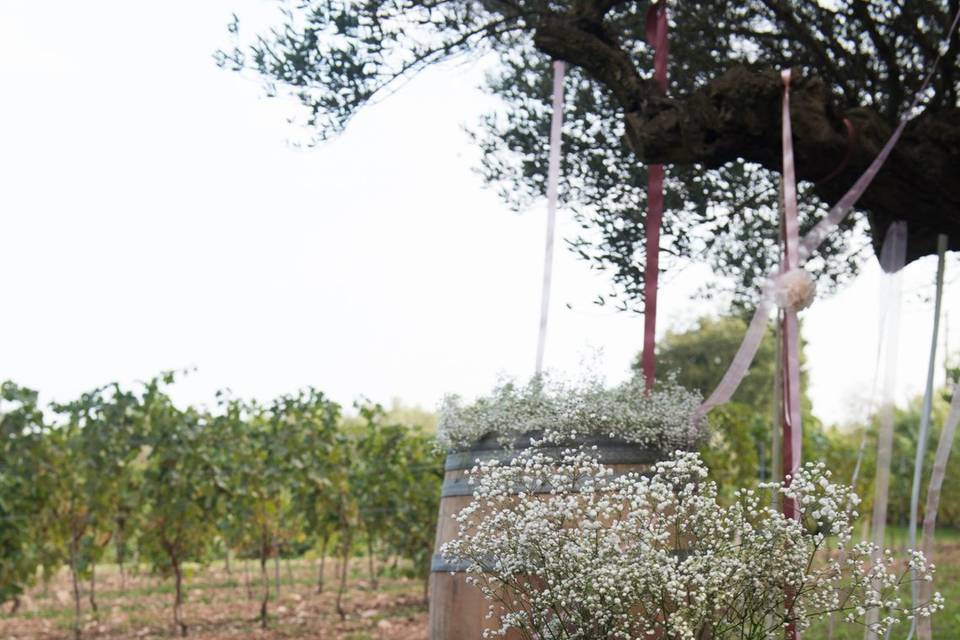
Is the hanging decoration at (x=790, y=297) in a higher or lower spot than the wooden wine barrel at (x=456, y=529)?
higher

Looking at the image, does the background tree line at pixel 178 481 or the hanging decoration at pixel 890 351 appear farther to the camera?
the background tree line at pixel 178 481

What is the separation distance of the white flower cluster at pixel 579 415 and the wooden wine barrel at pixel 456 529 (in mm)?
39

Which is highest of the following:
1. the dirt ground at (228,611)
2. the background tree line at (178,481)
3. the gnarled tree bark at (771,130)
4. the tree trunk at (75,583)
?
the gnarled tree bark at (771,130)

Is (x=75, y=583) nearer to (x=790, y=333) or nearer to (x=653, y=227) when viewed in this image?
(x=653, y=227)

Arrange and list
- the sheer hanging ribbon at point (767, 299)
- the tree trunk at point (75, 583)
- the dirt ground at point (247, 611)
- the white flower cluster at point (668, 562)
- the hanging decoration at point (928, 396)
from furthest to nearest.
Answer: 1. the dirt ground at point (247, 611)
2. the tree trunk at point (75, 583)
3. the hanging decoration at point (928, 396)
4. the sheer hanging ribbon at point (767, 299)
5. the white flower cluster at point (668, 562)

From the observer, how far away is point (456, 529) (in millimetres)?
4035

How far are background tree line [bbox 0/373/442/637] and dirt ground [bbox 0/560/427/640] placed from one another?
11.5 inches

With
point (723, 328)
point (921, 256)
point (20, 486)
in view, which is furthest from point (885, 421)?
point (723, 328)

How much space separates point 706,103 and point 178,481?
6.55 meters

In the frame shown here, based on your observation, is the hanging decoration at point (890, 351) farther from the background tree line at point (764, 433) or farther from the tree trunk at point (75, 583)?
the tree trunk at point (75, 583)

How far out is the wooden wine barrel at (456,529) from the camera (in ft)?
12.7

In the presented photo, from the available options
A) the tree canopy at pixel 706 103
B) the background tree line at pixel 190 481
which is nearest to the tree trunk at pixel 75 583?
the background tree line at pixel 190 481

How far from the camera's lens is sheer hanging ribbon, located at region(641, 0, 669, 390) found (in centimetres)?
473

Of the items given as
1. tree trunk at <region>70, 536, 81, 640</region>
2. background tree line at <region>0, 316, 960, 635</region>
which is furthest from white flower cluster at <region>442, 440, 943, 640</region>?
tree trunk at <region>70, 536, 81, 640</region>
